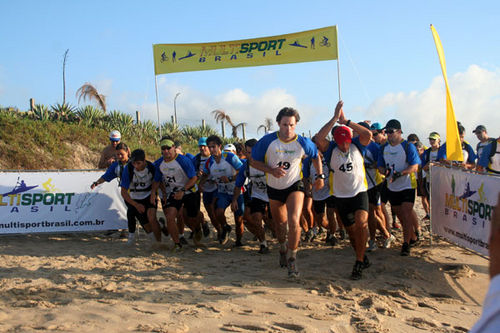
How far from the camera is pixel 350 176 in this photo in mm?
5996

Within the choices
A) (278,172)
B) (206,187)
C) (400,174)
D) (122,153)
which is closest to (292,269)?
(278,172)

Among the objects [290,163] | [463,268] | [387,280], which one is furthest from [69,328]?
[463,268]

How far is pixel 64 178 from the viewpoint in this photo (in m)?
9.34

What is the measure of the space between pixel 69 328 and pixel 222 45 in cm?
1130

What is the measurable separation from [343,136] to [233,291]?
2410 mm

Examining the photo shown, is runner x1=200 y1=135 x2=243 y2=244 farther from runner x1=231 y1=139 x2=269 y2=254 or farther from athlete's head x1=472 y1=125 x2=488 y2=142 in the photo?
athlete's head x1=472 y1=125 x2=488 y2=142

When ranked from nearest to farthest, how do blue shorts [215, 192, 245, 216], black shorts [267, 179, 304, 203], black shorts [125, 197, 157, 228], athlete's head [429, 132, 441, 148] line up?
1. black shorts [267, 179, 304, 203]
2. black shorts [125, 197, 157, 228]
3. blue shorts [215, 192, 245, 216]
4. athlete's head [429, 132, 441, 148]

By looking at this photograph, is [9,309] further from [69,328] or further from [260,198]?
[260,198]

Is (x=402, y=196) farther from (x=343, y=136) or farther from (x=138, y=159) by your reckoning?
(x=138, y=159)

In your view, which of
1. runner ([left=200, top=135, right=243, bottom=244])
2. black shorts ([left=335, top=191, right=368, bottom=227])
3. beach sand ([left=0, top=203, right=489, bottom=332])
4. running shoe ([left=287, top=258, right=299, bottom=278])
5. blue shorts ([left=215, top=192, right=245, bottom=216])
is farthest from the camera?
runner ([left=200, top=135, right=243, bottom=244])

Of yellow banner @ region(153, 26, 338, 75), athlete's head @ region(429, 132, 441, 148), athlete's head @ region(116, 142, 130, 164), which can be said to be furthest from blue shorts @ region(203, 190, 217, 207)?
yellow banner @ region(153, 26, 338, 75)

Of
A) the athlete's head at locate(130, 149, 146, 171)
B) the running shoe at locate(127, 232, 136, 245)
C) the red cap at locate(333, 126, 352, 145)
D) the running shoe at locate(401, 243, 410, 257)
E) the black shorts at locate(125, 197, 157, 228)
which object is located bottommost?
the running shoe at locate(401, 243, 410, 257)

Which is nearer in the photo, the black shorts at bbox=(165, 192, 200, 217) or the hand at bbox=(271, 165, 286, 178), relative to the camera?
the hand at bbox=(271, 165, 286, 178)

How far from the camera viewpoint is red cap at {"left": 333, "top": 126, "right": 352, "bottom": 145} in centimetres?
598
